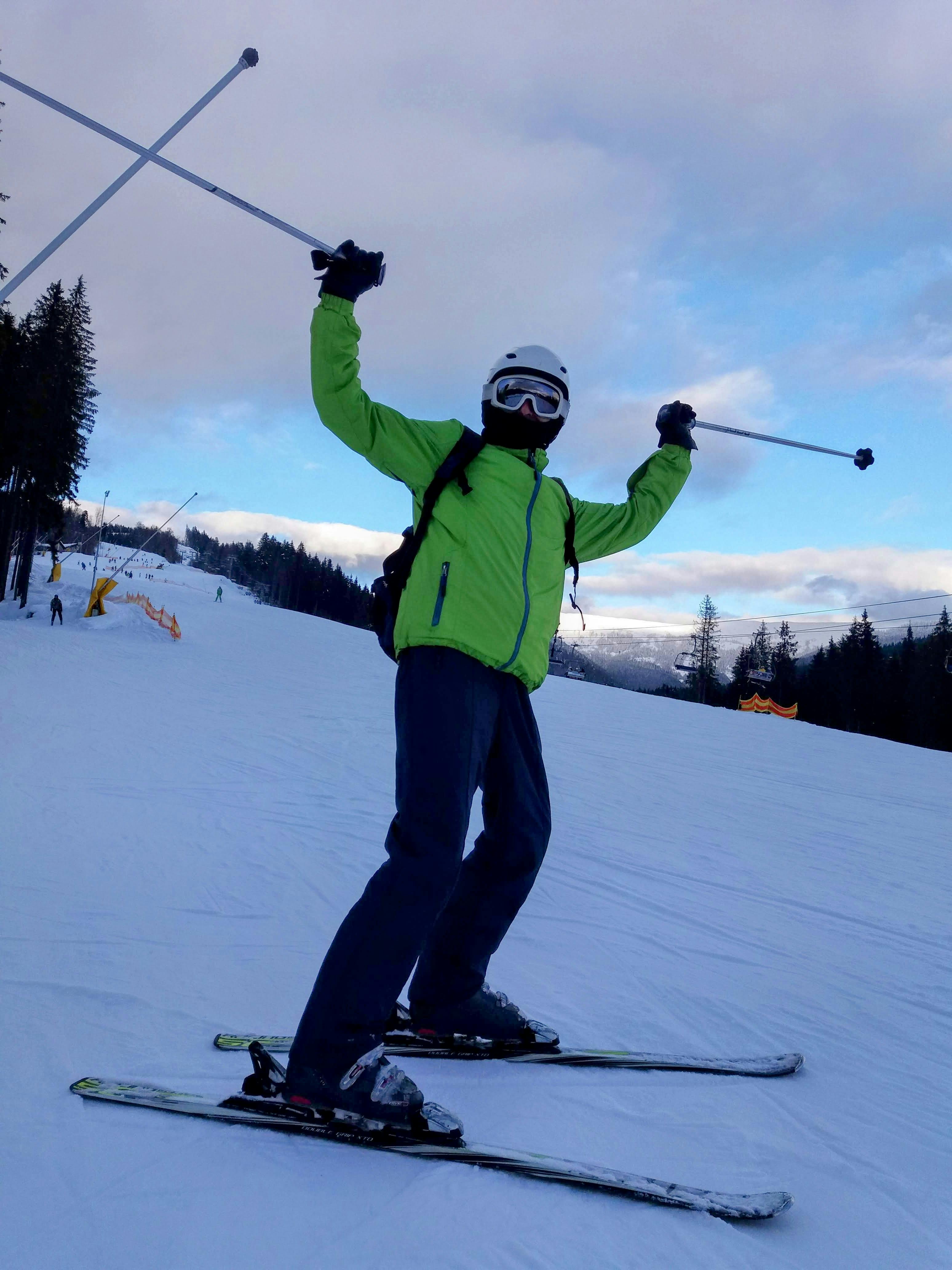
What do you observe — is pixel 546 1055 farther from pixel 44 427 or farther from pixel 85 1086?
pixel 44 427

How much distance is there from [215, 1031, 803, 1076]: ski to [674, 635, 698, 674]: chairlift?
49765 millimetres

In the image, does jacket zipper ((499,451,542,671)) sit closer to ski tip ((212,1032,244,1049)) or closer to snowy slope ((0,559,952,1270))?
snowy slope ((0,559,952,1270))

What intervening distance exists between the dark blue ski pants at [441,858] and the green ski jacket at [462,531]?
0.31 ft

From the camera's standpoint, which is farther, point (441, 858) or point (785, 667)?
point (785, 667)

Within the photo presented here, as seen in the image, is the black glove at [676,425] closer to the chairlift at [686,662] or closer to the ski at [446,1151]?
the ski at [446,1151]

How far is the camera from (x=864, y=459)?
4.03 meters

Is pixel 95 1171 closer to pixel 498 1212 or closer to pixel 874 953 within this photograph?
pixel 498 1212

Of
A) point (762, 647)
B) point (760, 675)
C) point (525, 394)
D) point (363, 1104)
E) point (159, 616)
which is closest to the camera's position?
point (363, 1104)

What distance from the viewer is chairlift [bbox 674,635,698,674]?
5253 cm

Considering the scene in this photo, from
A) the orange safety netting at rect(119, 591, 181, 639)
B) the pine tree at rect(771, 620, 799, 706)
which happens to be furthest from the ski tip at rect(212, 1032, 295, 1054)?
the pine tree at rect(771, 620, 799, 706)

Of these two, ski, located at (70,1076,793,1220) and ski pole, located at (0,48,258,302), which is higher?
ski pole, located at (0,48,258,302)

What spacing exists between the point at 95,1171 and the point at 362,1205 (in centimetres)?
57

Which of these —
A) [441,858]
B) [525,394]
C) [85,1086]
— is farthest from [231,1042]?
[525,394]

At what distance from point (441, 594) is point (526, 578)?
254 millimetres
